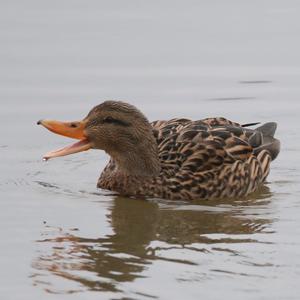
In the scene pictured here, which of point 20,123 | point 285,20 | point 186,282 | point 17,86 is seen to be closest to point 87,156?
point 20,123

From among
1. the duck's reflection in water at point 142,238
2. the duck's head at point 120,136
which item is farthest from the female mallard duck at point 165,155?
the duck's reflection in water at point 142,238

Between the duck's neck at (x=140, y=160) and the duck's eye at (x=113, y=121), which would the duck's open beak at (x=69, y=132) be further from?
the duck's neck at (x=140, y=160)

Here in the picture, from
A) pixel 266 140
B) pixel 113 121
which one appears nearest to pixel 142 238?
pixel 113 121

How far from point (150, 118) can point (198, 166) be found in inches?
111

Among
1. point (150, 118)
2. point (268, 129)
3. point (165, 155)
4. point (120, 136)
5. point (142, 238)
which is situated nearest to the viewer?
point (142, 238)

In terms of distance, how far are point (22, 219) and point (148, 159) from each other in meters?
2.12

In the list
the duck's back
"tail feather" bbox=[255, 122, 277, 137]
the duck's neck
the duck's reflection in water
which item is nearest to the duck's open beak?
the duck's neck

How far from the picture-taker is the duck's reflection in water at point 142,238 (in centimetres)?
1052

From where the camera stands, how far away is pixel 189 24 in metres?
21.0

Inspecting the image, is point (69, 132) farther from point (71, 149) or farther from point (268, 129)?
point (268, 129)

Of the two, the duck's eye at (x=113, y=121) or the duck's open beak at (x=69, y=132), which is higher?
the duck's eye at (x=113, y=121)

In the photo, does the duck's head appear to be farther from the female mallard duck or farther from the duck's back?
the duck's back

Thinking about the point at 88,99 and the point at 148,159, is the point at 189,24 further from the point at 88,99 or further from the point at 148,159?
the point at 148,159

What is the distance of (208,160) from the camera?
544 inches
